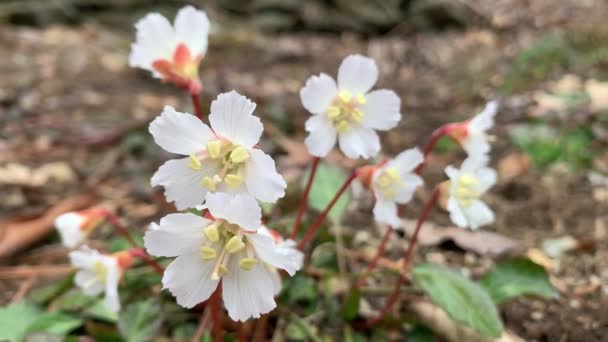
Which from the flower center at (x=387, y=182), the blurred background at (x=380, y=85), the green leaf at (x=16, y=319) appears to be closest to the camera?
the flower center at (x=387, y=182)

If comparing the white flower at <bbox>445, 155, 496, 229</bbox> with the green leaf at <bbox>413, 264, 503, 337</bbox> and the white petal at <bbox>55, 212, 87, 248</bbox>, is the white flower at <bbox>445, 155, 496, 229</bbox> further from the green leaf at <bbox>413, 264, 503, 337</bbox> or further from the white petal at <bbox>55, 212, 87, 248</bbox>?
the white petal at <bbox>55, 212, 87, 248</bbox>

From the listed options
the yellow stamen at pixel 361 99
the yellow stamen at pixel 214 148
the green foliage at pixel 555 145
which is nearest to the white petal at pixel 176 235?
the yellow stamen at pixel 214 148

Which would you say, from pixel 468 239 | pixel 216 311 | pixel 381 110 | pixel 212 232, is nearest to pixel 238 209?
pixel 212 232

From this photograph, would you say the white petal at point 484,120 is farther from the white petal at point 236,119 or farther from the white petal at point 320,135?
the white petal at point 236,119

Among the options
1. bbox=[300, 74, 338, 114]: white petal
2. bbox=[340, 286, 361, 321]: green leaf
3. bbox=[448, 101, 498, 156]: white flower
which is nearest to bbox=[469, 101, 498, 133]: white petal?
bbox=[448, 101, 498, 156]: white flower

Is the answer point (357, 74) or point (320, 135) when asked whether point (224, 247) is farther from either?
point (357, 74)

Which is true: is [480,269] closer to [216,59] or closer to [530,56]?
[530,56]
